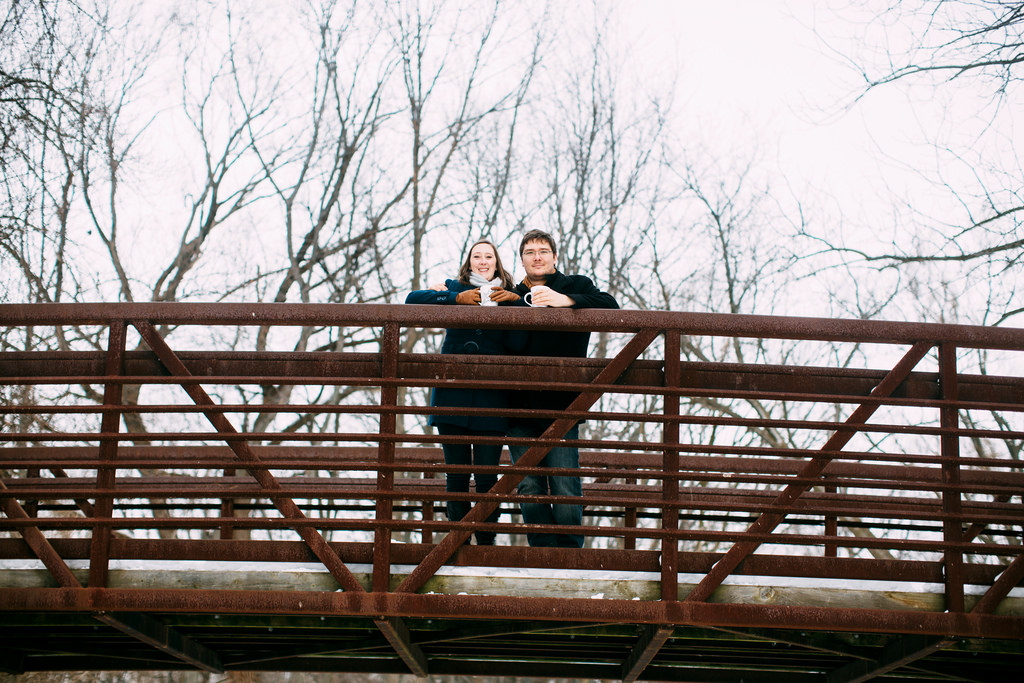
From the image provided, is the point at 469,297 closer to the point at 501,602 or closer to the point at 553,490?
the point at 553,490

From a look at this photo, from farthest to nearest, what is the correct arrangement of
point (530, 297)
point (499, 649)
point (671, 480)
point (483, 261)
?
1. point (499, 649)
2. point (483, 261)
3. point (530, 297)
4. point (671, 480)

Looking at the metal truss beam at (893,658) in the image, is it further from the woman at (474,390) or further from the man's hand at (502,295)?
the man's hand at (502,295)

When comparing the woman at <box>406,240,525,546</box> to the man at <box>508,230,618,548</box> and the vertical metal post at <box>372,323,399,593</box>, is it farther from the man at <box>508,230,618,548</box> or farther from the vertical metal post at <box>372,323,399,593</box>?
the vertical metal post at <box>372,323,399,593</box>

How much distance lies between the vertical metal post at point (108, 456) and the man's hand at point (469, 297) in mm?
1805

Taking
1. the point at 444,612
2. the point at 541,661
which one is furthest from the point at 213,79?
the point at 444,612

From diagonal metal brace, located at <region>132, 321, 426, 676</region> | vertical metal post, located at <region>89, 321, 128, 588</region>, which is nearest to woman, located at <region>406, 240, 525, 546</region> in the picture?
diagonal metal brace, located at <region>132, 321, 426, 676</region>

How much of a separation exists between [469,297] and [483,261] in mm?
414

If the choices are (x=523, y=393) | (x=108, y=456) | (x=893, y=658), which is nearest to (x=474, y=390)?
(x=523, y=393)

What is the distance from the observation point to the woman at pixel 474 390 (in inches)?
201

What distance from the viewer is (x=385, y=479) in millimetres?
4750

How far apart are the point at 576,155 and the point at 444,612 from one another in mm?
16183

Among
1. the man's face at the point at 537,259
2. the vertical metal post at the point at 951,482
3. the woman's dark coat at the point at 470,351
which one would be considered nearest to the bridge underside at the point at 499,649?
the vertical metal post at the point at 951,482

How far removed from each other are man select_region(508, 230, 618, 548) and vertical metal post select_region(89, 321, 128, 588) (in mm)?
2100

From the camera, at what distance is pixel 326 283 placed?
1948 centimetres
